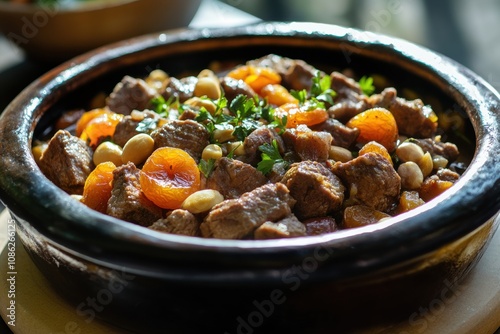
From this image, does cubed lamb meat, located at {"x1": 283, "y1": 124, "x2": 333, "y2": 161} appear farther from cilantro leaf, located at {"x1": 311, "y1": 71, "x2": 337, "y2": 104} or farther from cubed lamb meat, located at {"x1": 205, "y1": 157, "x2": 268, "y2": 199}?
cilantro leaf, located at {"x1": 311, "y1": 71, "x2": 337, "y2": 104}

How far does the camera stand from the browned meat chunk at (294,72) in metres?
3.89

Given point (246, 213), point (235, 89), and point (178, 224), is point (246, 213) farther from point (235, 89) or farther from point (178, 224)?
point (235, 89)

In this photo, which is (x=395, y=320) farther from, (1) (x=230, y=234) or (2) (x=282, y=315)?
(1) (x=230, y=234)

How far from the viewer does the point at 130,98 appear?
3785 millimetres

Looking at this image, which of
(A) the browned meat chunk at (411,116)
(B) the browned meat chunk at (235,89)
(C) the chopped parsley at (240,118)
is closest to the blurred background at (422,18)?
(A) the browned meat chunk at (411,116)

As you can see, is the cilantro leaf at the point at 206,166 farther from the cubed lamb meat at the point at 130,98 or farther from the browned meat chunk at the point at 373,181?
the cubed lamb meat at the point at 130,98

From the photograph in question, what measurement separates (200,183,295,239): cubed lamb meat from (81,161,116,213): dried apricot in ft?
1.91

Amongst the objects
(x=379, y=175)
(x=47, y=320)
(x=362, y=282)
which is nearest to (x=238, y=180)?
(x=379, y=175)

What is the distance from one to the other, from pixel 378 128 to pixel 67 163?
5.31 ft

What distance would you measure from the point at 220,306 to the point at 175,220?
49cm

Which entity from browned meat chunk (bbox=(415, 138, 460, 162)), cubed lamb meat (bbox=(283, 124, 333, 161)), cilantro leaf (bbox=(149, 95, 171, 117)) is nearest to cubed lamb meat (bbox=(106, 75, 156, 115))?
cilantro leaf (bbox=(149, 95, 171, 117))

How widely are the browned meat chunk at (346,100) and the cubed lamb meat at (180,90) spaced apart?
85 cm

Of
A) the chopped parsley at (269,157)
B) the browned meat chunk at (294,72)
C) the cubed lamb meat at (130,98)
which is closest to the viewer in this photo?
the chopped parsley at (269,157)

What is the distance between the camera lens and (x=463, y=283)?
288 cm
